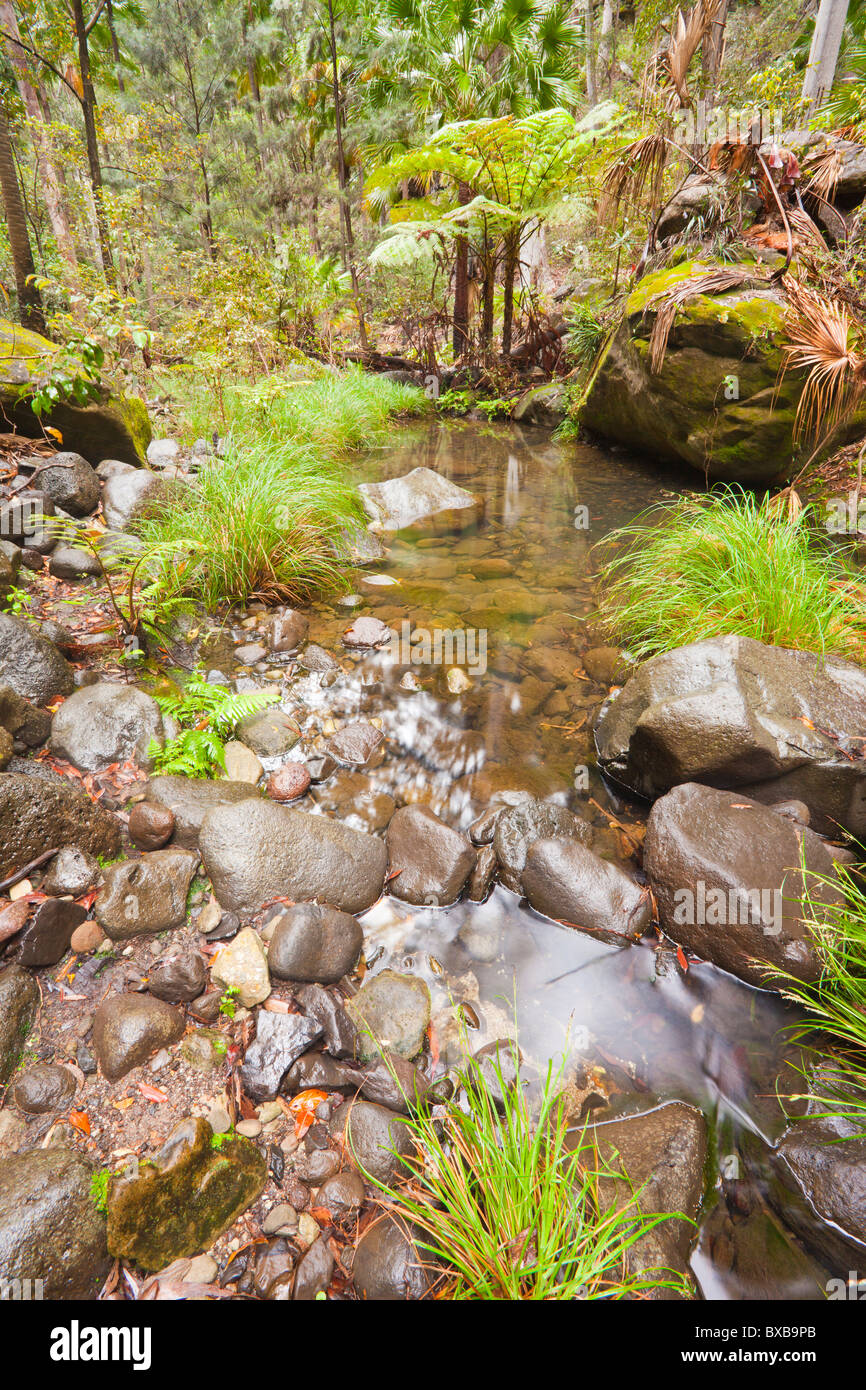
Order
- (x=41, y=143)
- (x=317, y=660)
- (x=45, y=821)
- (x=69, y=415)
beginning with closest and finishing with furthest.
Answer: (x=45, y=821) → (x=317, y=660) → (x=69, y=415) → (x=41, y=143)

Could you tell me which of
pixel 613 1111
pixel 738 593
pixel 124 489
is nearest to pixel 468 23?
pixel 124 489

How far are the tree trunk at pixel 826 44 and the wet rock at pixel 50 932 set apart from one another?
14.5 meters

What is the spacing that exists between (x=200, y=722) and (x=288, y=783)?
1.91 feet

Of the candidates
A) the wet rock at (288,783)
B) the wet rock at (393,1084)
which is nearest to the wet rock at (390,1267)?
the wet rock at (393,1084)

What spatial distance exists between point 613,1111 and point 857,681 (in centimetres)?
204

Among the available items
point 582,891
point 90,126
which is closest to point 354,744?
point 582,891

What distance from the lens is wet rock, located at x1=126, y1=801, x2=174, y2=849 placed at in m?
2.20

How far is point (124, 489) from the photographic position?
14.0 feet

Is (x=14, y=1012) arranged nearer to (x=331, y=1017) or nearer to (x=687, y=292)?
(x=331, y=1017)

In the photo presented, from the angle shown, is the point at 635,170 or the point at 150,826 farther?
the point at 635,170

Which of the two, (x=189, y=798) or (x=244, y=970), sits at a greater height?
(x=189, y=798)

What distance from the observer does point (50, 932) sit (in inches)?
71.1

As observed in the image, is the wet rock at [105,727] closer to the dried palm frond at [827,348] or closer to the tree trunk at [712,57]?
the dried palm frond at [827,348]

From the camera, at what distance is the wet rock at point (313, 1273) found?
51.1 inches
